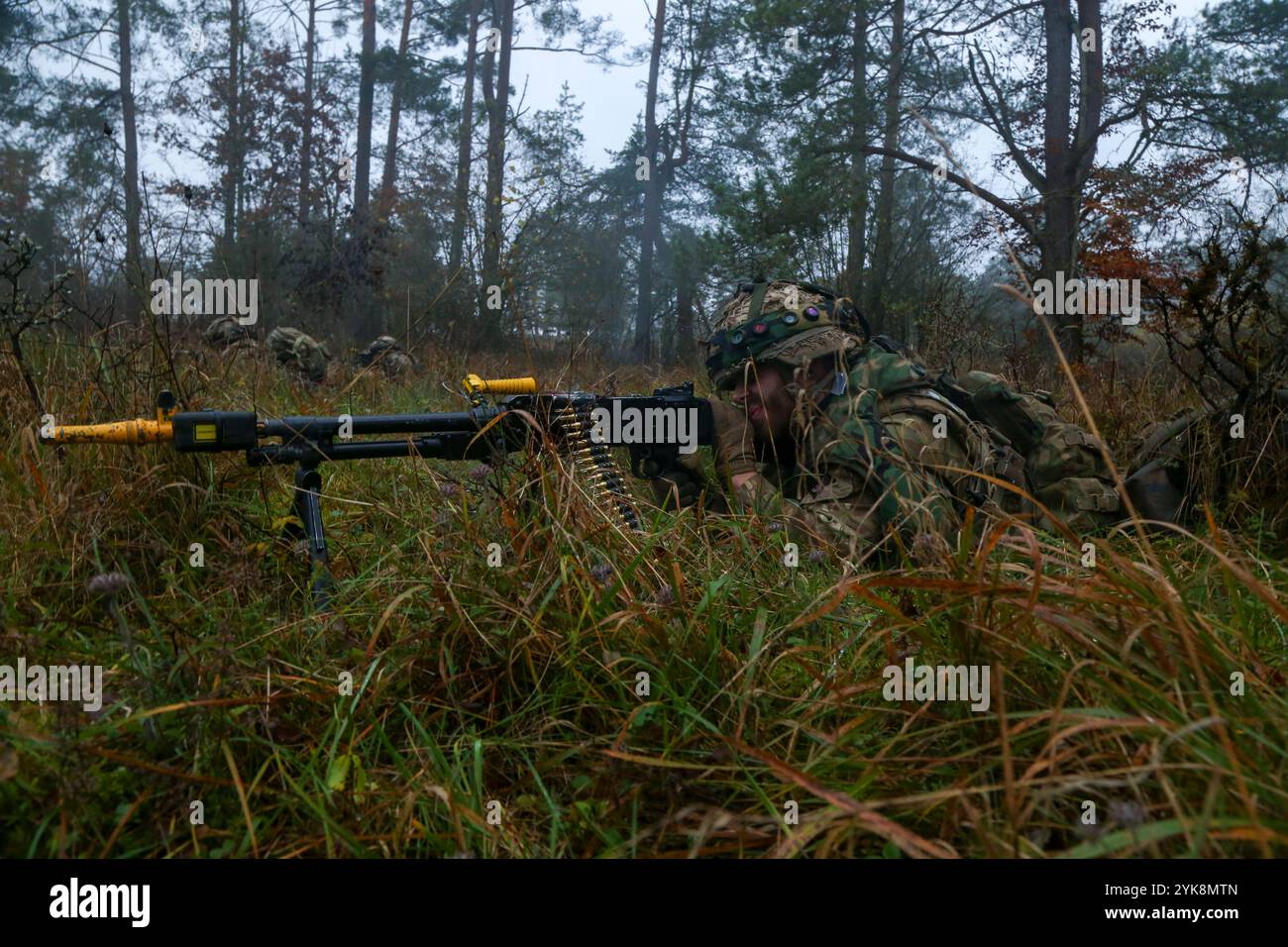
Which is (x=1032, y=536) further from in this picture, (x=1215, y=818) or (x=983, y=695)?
(x=1215, y=818)

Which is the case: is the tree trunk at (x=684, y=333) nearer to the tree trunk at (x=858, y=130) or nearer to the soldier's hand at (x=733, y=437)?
the tree trunk at (x=858, y=130)

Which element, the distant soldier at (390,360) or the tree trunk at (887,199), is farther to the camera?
the tree trunk at (887,199)

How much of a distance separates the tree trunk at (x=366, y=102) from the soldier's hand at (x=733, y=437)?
14958mm

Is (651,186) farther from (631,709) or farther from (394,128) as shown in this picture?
(631,709)

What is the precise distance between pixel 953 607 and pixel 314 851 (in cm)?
123

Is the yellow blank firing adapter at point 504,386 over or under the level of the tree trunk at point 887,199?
under

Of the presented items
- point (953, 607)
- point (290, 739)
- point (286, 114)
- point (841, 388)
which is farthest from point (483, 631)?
point (286, 114)

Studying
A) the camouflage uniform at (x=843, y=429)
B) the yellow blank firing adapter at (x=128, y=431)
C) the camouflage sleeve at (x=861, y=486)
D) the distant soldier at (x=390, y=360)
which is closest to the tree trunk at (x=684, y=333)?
the distant soldier at (x=390, y=360)

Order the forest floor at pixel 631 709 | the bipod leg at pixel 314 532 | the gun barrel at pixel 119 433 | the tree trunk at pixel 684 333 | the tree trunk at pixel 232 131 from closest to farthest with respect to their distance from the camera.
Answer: the forest floor at pixel 631 709 < the bipod leg at pixel 314 532 < the gun barrel at pixel 119 433 < the tree trunk at pixel 684 333 < the tree trunk at pixel 232 131

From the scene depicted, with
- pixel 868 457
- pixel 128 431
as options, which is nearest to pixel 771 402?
pixel 868 457

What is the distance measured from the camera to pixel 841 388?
3652 millimetres

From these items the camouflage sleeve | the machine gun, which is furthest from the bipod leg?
the camouflage sleeve

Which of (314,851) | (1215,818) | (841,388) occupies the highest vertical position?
(841,388)

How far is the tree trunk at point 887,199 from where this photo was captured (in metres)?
9.17
